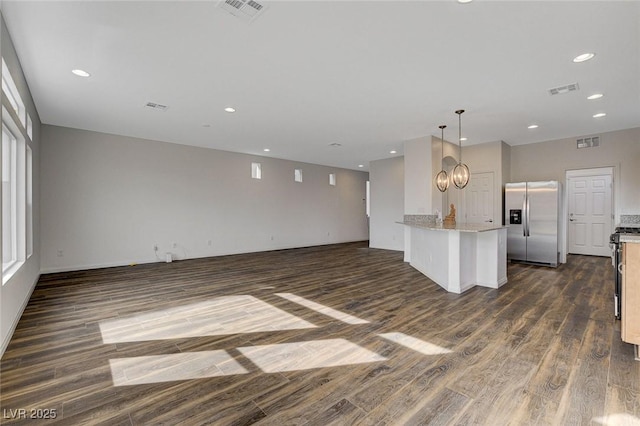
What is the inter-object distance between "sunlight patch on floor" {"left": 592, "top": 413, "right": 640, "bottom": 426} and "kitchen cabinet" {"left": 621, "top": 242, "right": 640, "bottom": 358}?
3.59 ft

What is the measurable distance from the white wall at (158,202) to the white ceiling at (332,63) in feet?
3.02

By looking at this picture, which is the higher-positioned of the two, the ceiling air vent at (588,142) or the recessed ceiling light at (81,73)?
the recessed ceiling light at (81,73)

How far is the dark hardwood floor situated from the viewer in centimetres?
182

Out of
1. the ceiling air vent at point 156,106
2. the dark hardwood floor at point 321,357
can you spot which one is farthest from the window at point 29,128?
the dark hardwood floor at point 321,357

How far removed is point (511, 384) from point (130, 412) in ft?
8.29

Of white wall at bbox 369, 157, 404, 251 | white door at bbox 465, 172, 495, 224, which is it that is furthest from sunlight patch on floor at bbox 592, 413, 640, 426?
white wall at bbox 369, 157, 404, 251

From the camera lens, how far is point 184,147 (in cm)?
741

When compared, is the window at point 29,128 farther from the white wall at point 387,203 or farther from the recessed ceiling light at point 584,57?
the white wall at point 387,203

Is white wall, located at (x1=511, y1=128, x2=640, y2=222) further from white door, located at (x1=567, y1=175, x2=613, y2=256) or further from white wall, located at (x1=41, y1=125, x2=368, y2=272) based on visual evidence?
white wall, located at (x1=41, y1=125, x2=368, y2=272)

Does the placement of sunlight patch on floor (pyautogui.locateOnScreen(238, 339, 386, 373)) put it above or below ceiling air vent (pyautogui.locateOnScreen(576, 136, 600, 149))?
below

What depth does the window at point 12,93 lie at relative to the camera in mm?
2789

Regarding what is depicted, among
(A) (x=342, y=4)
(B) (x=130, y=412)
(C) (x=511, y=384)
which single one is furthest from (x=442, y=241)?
(B) (x=130, y=412)

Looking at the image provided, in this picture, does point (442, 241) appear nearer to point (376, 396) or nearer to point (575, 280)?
point (575, 280)

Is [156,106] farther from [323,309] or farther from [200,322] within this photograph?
[323,309]
